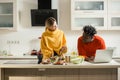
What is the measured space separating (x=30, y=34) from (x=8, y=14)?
2.19 feet

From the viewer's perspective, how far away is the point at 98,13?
4.95 metres

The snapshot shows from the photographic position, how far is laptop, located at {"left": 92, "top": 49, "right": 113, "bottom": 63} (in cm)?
283

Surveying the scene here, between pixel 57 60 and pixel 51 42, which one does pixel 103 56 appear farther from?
pixel 51 42

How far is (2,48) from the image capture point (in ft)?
17.6

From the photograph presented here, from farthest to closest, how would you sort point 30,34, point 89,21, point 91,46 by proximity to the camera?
1. point 30,34
2. point 89,21
3. point 91,46

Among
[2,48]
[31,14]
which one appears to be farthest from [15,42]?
[31,14]

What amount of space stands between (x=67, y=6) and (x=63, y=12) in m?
0.16

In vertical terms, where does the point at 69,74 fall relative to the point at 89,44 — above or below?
below

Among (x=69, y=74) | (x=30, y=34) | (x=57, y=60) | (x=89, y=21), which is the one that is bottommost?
(x=69, y=74)

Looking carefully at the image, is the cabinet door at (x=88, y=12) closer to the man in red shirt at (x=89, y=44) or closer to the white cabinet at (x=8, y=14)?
the white cabinet at (x=8, y=14)

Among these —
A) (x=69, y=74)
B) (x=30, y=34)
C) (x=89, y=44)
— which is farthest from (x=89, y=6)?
(x=69, y=74)

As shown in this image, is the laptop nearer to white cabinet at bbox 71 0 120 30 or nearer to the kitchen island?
the kitchen island

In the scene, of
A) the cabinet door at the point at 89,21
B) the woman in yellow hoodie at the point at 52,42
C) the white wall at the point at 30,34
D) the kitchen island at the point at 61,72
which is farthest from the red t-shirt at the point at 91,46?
the white wall at the point at 30,34

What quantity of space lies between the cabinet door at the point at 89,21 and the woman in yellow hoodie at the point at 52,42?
69.9 inches
